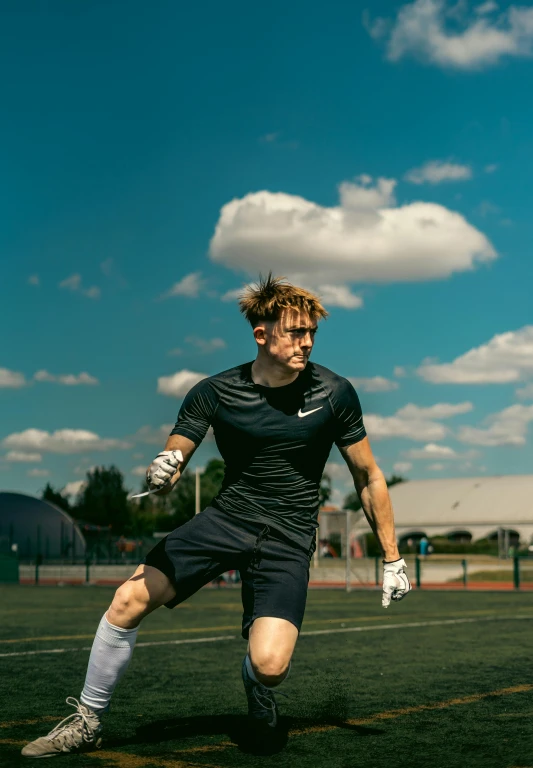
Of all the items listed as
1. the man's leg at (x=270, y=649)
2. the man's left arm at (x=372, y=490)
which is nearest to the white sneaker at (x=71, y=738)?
Result: the man's leg at (x=270, y=649)

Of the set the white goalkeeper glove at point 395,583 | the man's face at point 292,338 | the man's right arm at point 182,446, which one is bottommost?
the white goalkeeper glove at point 395,583

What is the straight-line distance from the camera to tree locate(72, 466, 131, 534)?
10500 cm

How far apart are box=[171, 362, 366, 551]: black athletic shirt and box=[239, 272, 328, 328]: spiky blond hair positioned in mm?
324

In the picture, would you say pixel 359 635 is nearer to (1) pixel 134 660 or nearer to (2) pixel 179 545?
(1) pixel 134 660

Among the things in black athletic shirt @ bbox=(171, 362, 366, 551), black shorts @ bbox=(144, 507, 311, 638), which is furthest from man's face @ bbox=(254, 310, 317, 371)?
black shorts @ bbox=(144, 507, 311, 638)

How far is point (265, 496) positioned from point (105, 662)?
106cm

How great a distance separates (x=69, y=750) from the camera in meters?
4.57

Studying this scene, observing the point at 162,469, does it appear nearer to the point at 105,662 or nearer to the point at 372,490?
the point at 105,662

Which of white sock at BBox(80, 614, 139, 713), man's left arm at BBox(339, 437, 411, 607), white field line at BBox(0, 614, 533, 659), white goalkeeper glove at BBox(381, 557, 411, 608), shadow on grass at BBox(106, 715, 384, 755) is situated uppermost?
man's left arm at BBox(339, 437, 411, 607)

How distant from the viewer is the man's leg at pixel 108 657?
4562 mm

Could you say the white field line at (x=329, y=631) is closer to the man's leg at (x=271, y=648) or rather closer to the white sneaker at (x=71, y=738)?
the white sneaker at (x=71, y=738)

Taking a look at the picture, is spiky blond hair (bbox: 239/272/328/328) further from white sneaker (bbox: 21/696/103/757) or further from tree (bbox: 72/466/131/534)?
tree (bbox: 72/466/131/534)

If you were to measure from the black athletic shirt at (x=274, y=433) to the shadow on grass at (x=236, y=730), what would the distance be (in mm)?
966

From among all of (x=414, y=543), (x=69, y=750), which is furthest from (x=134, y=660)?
(x=414, y=543)
